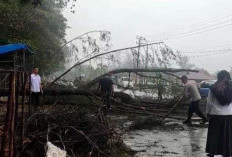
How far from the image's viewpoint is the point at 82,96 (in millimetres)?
14977

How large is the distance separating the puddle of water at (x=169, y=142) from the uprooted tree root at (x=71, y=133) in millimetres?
A: 828

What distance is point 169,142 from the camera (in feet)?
29.5

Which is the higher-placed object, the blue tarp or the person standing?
the blue tarp

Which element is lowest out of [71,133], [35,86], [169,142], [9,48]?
[169,142]

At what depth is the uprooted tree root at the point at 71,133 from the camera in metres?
6.40

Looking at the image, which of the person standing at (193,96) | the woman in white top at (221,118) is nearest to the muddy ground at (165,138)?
the person standing at (193,96)

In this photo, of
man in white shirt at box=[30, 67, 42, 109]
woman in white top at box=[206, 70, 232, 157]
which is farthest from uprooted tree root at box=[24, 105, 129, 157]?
man in white shirt at box=[30, 67, 42, 109]

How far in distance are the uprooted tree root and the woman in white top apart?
195cm

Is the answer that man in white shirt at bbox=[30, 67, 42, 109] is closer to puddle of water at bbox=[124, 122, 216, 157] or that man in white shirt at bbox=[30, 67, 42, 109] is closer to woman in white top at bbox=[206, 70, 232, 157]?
puddle of water at bbox=[124, 122, 216, 157]

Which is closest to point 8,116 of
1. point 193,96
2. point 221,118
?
point 221,118

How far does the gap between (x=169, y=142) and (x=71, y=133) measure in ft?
9.66

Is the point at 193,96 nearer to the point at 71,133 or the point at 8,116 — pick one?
the point at 71,133

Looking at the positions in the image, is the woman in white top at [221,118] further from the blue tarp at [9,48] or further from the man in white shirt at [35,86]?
the blue tarp at [9,48]

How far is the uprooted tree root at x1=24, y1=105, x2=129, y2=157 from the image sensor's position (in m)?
6.40
